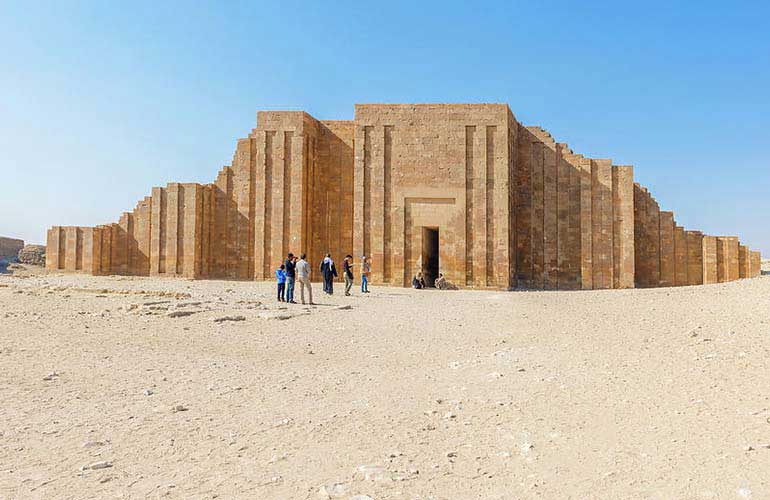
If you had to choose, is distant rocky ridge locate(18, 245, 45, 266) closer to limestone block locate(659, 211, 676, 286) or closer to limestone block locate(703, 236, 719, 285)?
limestone block locate(659, 211, 676, 286)

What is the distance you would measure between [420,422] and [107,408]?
132 inches

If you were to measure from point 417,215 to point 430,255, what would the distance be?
2268mm

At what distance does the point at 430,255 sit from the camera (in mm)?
26375

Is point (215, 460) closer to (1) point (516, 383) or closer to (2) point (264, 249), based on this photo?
(1) point (516, 383)

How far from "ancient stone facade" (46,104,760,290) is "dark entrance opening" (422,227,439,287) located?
0.33ft

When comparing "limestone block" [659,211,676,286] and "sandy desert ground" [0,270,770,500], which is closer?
"sandy desert ground" [0,270,770,500]

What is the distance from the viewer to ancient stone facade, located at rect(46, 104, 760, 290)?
82.2 ft

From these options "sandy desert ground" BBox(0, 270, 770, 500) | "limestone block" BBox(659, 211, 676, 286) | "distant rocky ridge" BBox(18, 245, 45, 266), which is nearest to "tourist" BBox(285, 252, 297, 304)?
"sandy desert ground" BBox(0, 270, 770, 500)

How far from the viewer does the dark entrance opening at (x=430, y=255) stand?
1001 inches

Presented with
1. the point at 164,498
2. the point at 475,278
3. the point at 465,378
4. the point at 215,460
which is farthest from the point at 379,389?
the point at 475,278

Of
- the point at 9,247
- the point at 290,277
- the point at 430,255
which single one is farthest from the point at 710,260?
the point at 9,247

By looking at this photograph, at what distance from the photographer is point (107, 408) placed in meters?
5.87

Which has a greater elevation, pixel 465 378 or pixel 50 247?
pixel 50 247

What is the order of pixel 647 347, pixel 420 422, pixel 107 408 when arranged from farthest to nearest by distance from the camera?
pixel 647 347, pixel 107 408, pixel 420 422
